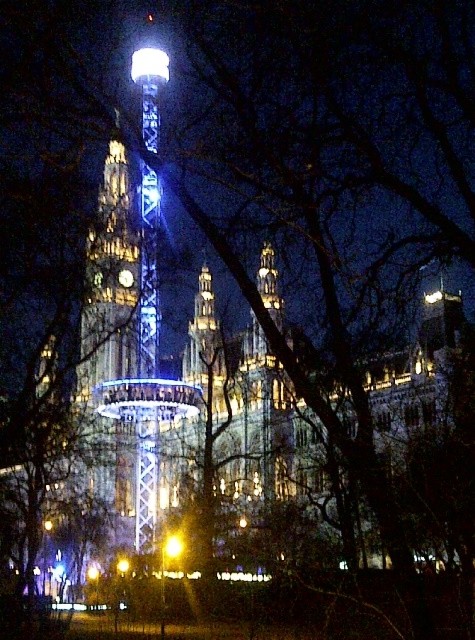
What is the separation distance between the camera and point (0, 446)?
55.0ft

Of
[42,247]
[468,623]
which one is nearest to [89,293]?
[42,247]

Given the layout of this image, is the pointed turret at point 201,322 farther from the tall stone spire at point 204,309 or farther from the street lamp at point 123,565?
the street lamp at point 123,565

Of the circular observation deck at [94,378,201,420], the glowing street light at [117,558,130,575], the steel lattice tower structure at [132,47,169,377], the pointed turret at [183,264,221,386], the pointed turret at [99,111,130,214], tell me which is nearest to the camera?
the pointed turret at [99,111,130,214]

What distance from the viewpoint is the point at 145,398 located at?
215 feet

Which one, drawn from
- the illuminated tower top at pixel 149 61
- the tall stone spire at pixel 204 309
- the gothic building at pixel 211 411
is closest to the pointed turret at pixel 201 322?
the tall stone spire at pixel 204 309

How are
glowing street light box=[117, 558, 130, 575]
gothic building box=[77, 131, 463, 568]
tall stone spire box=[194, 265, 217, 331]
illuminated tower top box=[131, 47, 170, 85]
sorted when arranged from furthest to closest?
tall stone spire box=[194, 265, 217, 331] < glowing street light box=[117, 558, 130, 575] < gothic building box=[77, 131, 463, 568] < illuminated tower top box=[131, 47, 170, 85]

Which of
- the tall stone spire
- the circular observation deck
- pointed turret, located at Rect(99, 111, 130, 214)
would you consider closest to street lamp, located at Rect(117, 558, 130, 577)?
the circular observation deck

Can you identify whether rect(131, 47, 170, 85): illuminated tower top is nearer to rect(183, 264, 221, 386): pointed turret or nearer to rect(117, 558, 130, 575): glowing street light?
rect(117, 558, 130, 575): glowing street light

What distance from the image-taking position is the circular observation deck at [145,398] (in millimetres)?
65062

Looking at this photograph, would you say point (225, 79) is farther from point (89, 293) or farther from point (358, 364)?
point (358, 364)

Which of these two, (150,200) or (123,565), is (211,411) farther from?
(123,565)

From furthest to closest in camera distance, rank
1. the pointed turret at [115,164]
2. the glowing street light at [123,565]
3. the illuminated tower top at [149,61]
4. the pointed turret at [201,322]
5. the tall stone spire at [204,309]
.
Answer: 1. the tall stone spire at [204,309]
2. the pointed turret at [201,322]
3. the glowing street light at [123,565]
4. the illuminated tower top at [149,61]
5. the pointed turret at [115,164]

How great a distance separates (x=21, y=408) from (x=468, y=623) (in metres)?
11.1

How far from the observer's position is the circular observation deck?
65.1 metres
